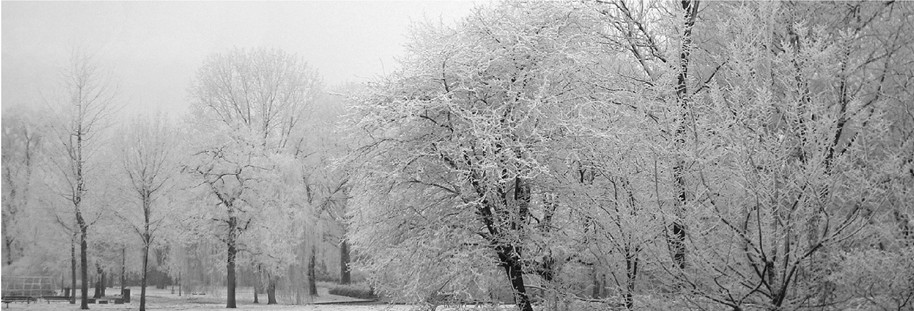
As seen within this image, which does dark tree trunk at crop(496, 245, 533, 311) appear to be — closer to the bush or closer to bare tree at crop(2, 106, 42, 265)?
bare tree at crop(2, 106, 42, 265)

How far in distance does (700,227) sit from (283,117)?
1901 cm

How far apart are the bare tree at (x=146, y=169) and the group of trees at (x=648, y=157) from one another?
855 centimetres

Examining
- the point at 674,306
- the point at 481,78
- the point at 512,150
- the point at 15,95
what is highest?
the point at 15,95

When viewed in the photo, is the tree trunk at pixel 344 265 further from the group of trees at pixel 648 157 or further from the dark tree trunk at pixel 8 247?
the group of trees at pixel 648 157

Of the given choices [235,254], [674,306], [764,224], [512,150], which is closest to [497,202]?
[512,150]

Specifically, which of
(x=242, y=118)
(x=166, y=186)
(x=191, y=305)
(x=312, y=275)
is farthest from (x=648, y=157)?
(x=242, y=118)

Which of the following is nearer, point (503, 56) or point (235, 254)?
point (503, 56)

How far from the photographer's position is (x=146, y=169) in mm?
18078

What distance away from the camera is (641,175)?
535 cm

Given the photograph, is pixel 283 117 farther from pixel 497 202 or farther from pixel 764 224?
pixel 764 224

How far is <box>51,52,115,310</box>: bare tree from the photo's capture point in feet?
55.7

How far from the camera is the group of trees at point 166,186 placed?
1698 cm

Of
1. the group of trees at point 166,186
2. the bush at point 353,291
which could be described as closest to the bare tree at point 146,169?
the group of trees at point 166,186

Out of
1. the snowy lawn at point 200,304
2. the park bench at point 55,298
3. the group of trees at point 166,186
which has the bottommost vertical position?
the snowy lawn at point 200,304
